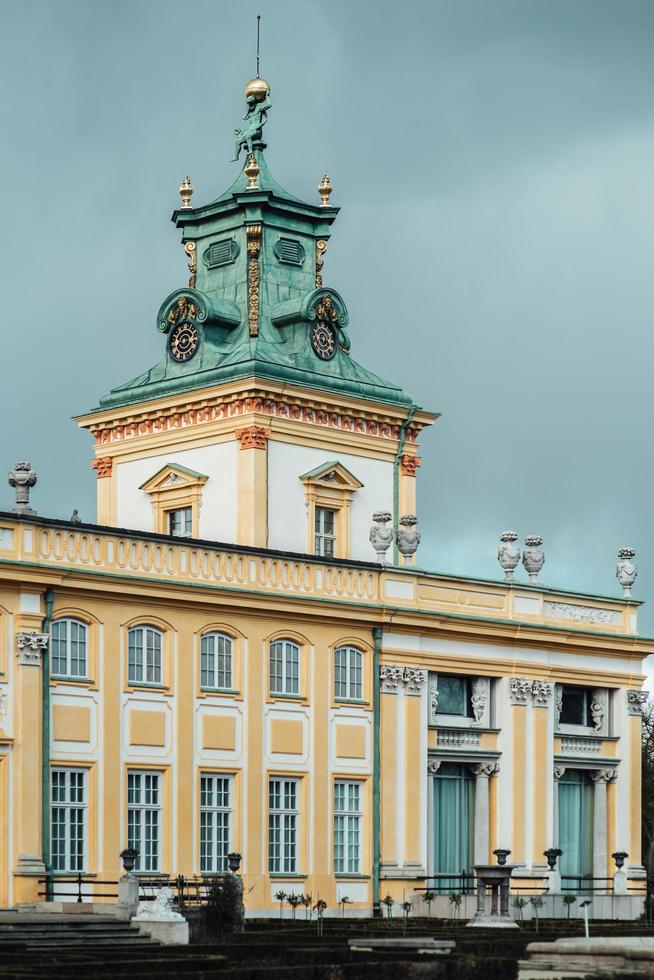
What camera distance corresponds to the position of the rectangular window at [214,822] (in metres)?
46.2

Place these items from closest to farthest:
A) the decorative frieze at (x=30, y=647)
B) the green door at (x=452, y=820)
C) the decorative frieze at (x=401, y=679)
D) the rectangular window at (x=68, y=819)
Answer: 1. the decorative frieze at (x=30, y=647)
2. the rectangular window at (x=68, y=819)
3. the decorative frieze at (x=401, y=679)
4. the green door at (x=452, y=820)

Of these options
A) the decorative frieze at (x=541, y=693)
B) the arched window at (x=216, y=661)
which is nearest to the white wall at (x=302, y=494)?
the decorative frieze at (x=541, y=693)

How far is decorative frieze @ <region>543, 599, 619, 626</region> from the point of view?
55.5 meters

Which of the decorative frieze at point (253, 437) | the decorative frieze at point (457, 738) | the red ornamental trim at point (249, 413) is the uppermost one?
the red ornamental trim at point (249, 413)

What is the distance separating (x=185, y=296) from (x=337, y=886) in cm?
1663

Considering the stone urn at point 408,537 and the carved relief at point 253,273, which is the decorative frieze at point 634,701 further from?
the carved relief at point 253,273

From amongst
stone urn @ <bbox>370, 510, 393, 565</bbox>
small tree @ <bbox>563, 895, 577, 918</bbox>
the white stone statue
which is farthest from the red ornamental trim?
the white stone statue

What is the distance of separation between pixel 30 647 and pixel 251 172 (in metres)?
18.5

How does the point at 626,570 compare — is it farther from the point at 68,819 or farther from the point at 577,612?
the point at 68,819

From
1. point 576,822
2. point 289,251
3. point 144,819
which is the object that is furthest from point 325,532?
point 144,819

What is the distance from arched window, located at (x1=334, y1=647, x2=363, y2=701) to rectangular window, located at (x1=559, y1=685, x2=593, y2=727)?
26.2ft

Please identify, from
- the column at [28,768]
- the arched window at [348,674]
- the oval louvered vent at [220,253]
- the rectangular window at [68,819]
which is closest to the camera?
the column at [28,768]

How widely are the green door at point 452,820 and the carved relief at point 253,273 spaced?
500 inches

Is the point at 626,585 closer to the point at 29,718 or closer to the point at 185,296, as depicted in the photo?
the point at 185,296
